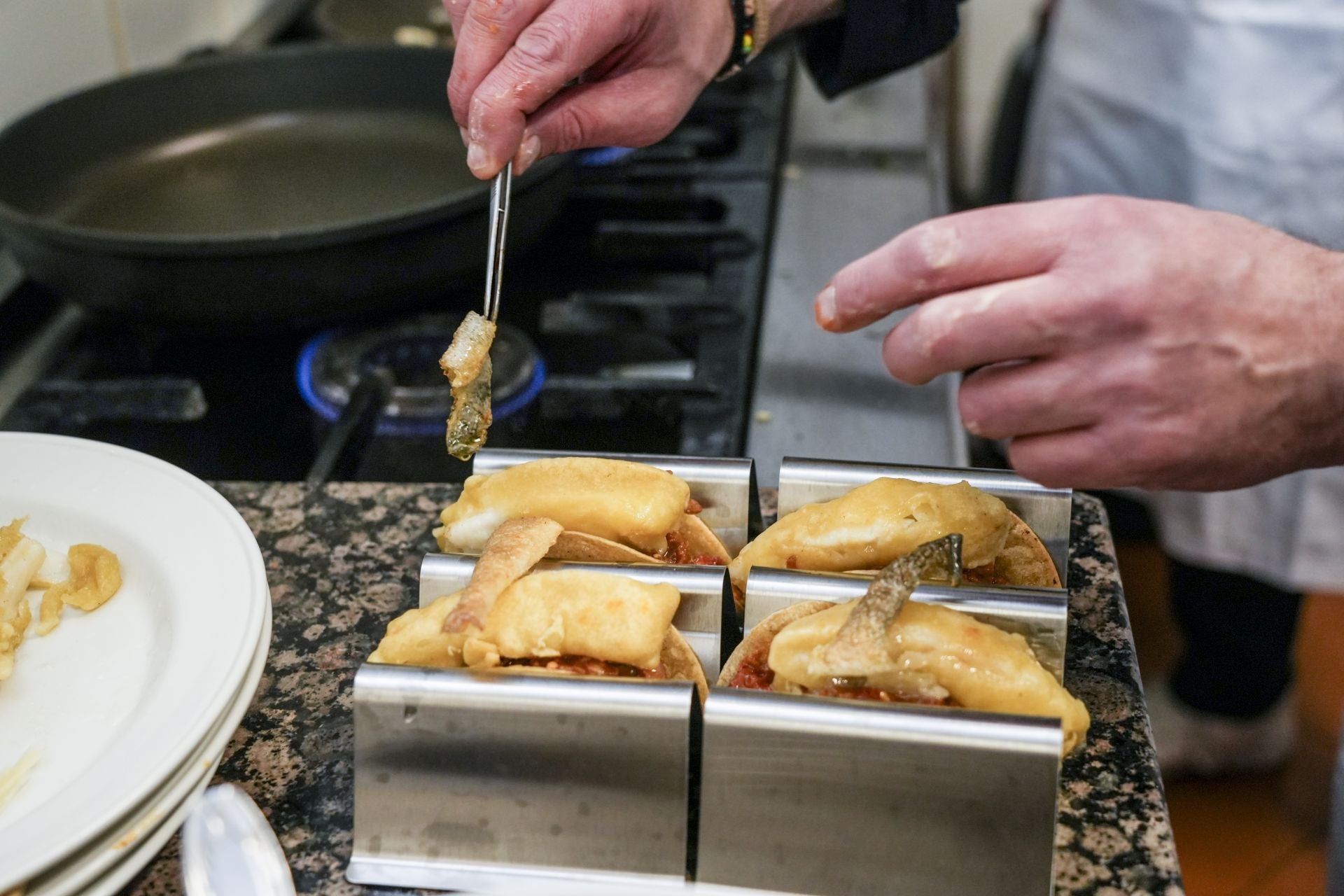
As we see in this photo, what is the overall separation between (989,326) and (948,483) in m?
0.18

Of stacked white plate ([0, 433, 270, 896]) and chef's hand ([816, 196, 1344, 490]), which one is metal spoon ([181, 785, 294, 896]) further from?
chef's hand ([816, 196, 1344, 490])

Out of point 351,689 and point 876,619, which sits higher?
point 876,619

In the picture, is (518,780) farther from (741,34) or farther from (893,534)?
(741,34)

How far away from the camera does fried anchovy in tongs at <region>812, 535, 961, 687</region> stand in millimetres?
646

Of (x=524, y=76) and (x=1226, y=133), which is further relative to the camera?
(x=1226, y=133)

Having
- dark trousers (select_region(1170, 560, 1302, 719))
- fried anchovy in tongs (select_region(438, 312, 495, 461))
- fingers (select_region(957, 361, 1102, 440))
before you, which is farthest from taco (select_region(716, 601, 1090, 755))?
dark trousers (select_region(1170, 560, 1302, 719))

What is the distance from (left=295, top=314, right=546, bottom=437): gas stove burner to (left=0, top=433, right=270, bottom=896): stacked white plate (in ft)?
1.27

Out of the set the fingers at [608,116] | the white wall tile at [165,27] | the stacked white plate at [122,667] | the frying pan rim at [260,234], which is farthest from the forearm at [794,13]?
the white wall tile at [165,27]

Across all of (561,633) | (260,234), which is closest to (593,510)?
(561,633)

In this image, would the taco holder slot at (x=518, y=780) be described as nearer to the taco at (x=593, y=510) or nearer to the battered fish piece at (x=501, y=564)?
the battered fish piece at (x=501, y=564)

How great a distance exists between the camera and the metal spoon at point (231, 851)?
652 mm

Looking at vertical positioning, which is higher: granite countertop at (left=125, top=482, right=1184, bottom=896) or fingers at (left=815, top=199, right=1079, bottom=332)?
fingers at (left=815, top=199, right=1079, bottom=332)

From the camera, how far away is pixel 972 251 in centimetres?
65

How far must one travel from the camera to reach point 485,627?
683 mm
